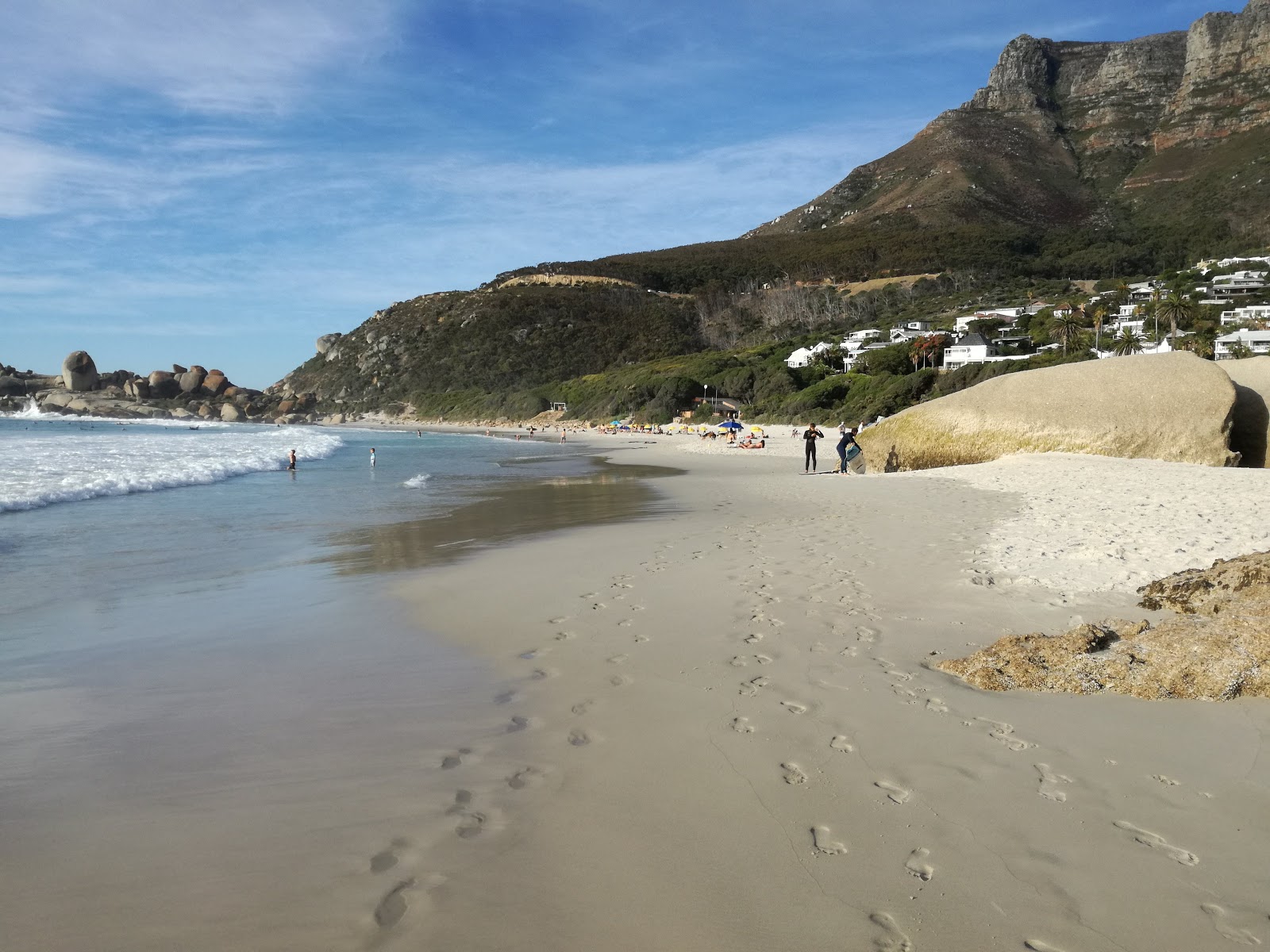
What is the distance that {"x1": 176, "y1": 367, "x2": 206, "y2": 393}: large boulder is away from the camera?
13200 centimetres

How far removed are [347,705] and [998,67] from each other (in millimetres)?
195461

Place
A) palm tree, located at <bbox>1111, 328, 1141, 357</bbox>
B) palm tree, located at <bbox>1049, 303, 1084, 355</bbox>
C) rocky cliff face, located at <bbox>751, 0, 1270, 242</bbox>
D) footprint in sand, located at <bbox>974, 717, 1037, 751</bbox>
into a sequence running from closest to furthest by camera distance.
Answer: footprint in sand, located at <bbox>974, 717, 1037, 751</bbox> < palm tree, located at <bbox>1111, 328, 1141, 357</bbox> < palm tree, located at <bbox>1049, 303, 1084, 355</bbox> < rocky cliff face, located at <bbox>751, 0, 1270, 242</bbox>

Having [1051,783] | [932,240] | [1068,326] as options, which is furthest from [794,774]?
[932,240]

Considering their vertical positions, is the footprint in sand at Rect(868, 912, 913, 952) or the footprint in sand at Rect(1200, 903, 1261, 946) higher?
the footprint in sand at Rect(868, 912, 913, 952)

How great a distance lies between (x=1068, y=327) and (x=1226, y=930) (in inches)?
2795

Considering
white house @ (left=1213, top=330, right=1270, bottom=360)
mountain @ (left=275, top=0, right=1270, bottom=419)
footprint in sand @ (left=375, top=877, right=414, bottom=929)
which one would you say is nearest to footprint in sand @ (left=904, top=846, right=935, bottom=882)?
footprint in sand @ (left=375, top=877, right=414, bottom=929)

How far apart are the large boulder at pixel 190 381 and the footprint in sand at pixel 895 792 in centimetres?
14848

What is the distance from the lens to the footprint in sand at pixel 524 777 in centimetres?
353

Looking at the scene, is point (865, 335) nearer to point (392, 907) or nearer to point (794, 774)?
point (794, 774)

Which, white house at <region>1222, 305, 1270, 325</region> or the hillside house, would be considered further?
the hillside house

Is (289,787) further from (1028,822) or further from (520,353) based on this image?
(520,353)

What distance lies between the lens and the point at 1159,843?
296cm

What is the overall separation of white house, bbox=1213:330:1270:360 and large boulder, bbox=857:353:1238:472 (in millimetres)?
60377

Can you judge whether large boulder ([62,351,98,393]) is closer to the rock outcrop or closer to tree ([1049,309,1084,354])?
tree ([1049,309,1084,354])
